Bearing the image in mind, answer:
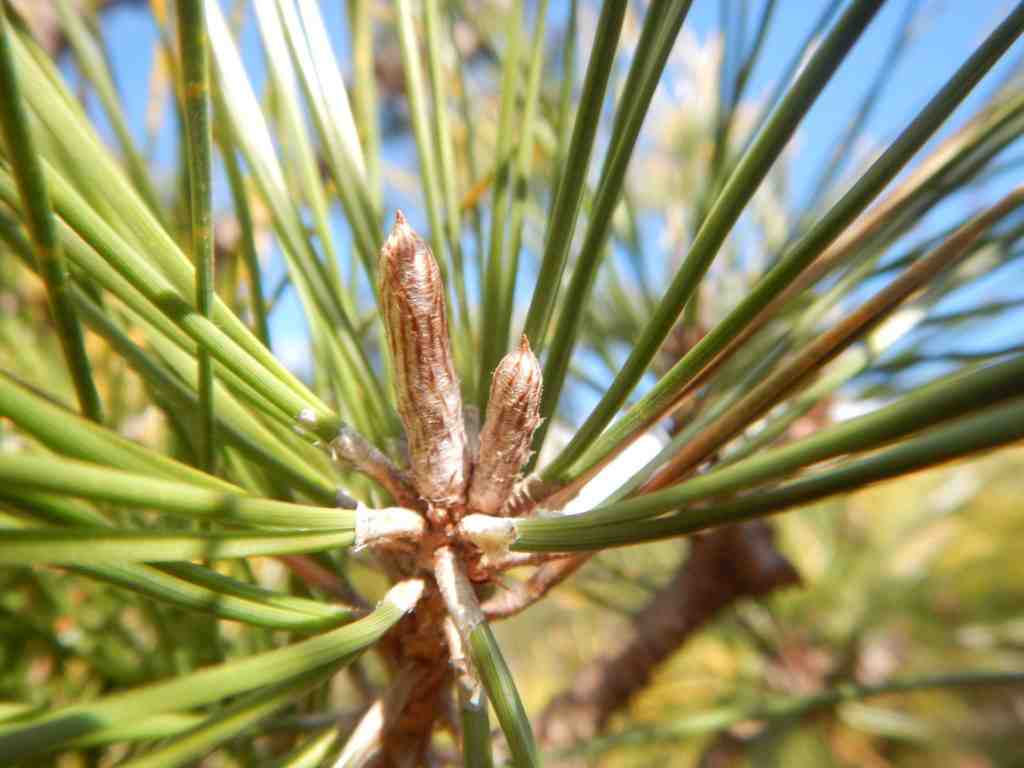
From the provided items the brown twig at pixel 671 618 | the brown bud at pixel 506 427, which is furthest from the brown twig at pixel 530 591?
the brown twig at pixel 671 618

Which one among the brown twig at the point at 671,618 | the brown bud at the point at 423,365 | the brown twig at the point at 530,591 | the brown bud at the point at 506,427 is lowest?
the brown twig at the point at 671,618

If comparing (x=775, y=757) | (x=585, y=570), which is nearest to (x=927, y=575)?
(x=775, y=757)

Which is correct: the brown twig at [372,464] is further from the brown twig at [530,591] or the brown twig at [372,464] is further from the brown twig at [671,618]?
the brown twig at [671,618]

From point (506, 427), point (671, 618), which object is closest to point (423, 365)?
point (506, 427)

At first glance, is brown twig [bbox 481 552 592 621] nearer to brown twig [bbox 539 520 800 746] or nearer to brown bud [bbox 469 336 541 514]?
brown bud [bbox 469 336 541 514]

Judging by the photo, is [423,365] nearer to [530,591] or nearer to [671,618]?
[530,591]

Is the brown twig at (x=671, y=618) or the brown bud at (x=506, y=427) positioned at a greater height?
the brown bud at (x=506, y=427)

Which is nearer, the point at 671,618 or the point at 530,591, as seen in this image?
the point at 530,591
